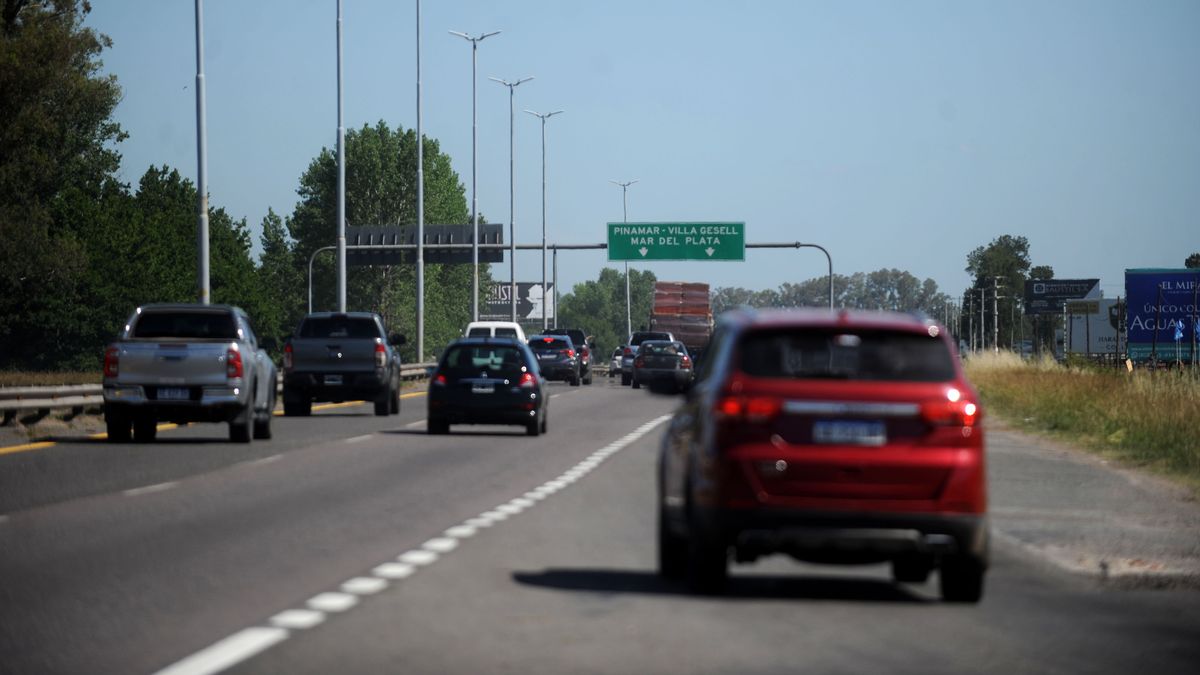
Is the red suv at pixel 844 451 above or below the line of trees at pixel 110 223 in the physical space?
below

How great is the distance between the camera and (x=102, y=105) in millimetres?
85812

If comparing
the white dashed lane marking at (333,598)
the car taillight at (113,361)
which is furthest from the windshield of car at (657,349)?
the white dashed lane marking at (333,598)

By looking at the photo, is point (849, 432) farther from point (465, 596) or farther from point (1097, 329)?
point (1097, 329)

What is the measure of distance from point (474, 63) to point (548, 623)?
233 feet

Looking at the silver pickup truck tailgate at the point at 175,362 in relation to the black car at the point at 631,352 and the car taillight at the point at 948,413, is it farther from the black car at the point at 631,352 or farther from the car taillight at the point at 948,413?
the black car at the point at 631,352

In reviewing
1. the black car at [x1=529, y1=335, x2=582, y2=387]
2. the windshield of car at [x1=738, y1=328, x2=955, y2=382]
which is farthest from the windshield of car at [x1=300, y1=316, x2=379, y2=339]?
the black car at [x1=529, y1=335, x2=582, y2=387]

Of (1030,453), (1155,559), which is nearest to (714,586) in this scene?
(1155,559)

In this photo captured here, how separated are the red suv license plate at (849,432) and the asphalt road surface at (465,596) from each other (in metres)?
0.94

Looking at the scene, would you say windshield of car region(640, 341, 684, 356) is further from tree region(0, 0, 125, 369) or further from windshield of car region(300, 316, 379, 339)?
tree region(0, 0, 125, 369)

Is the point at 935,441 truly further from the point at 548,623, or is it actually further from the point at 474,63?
the point at 474,63

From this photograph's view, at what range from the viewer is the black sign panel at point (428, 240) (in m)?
90.6

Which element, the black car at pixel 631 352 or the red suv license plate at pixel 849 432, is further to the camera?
the black car at pixel 631 352

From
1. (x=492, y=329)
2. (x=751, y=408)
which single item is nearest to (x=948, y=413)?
(x=751, y=408)

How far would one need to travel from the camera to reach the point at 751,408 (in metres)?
10.9
